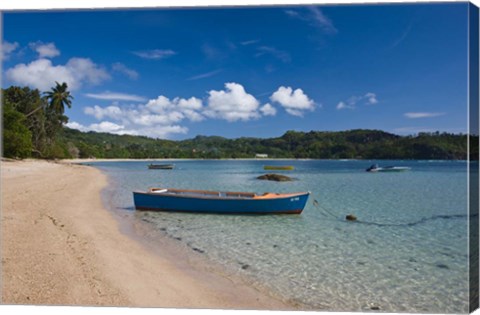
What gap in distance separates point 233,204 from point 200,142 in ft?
5.35

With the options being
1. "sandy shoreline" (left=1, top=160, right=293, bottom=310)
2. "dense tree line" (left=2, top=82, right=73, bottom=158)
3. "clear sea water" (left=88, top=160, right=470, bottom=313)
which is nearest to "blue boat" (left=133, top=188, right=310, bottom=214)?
"clear sea water" (left=88, top=160, right=470, bottom=313)

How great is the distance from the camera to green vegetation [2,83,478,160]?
275 inches

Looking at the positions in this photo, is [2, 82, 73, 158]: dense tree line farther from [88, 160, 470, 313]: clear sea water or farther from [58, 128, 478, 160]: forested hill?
[88, 160, 470, 313]: clear sea water

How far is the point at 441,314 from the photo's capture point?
3.04 metres

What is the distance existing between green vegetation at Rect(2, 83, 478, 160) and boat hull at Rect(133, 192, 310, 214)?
4.07 feet

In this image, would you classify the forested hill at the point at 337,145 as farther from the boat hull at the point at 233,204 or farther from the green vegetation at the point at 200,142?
the boat hull at the point at 233,204

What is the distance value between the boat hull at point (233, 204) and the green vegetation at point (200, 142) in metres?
1.24

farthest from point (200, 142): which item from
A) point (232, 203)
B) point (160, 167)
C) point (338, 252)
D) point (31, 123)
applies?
point (160, 167)

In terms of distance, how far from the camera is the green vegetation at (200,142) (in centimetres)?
698

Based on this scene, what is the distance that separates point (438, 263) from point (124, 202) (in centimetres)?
796

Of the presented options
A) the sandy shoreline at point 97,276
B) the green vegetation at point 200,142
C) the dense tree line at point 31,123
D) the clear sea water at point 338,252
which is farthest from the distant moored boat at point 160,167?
the sandy shoreline at point 97,276

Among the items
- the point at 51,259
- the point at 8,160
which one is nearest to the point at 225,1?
the point at 51,259

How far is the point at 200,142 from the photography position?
7.91 meters

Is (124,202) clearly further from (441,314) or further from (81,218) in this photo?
(441,314)
